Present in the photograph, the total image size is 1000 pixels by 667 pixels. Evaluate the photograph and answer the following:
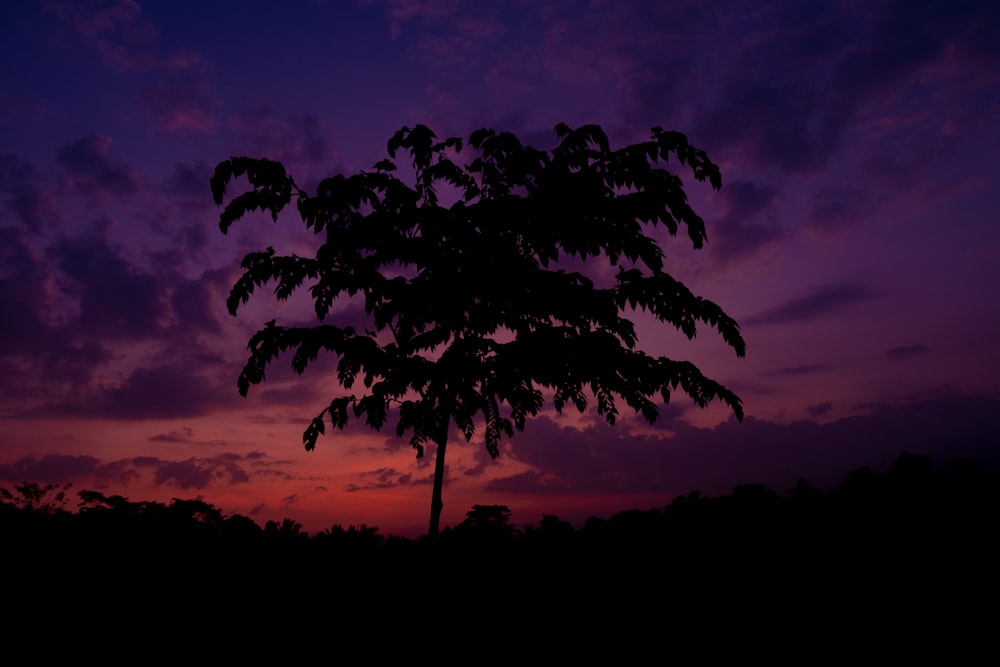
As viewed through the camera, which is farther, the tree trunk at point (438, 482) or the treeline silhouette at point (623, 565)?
the tree trunk at point (438, 482)

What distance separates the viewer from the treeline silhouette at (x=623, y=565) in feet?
17.3

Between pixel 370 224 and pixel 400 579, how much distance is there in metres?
4.23

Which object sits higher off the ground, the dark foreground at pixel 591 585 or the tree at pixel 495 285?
the tree at pixel 495 285

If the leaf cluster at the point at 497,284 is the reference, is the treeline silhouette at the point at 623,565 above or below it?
below

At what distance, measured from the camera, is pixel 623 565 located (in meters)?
Answer: 6.70

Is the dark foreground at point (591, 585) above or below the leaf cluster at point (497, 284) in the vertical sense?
below

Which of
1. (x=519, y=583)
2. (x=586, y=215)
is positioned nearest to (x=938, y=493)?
(x=519, y=583)

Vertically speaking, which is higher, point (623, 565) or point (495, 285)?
point (495, 285)

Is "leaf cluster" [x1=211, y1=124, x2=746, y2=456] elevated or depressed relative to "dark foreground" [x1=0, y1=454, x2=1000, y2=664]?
elevated

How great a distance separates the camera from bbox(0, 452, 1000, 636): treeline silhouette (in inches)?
208

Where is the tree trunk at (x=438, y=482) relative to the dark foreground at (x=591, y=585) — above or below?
above

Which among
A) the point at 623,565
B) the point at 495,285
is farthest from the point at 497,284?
the point at 623,565

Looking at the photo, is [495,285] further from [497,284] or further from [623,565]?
[623,565]

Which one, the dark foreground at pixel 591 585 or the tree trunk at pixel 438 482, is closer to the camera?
the dark foreground at pixel 591 585
